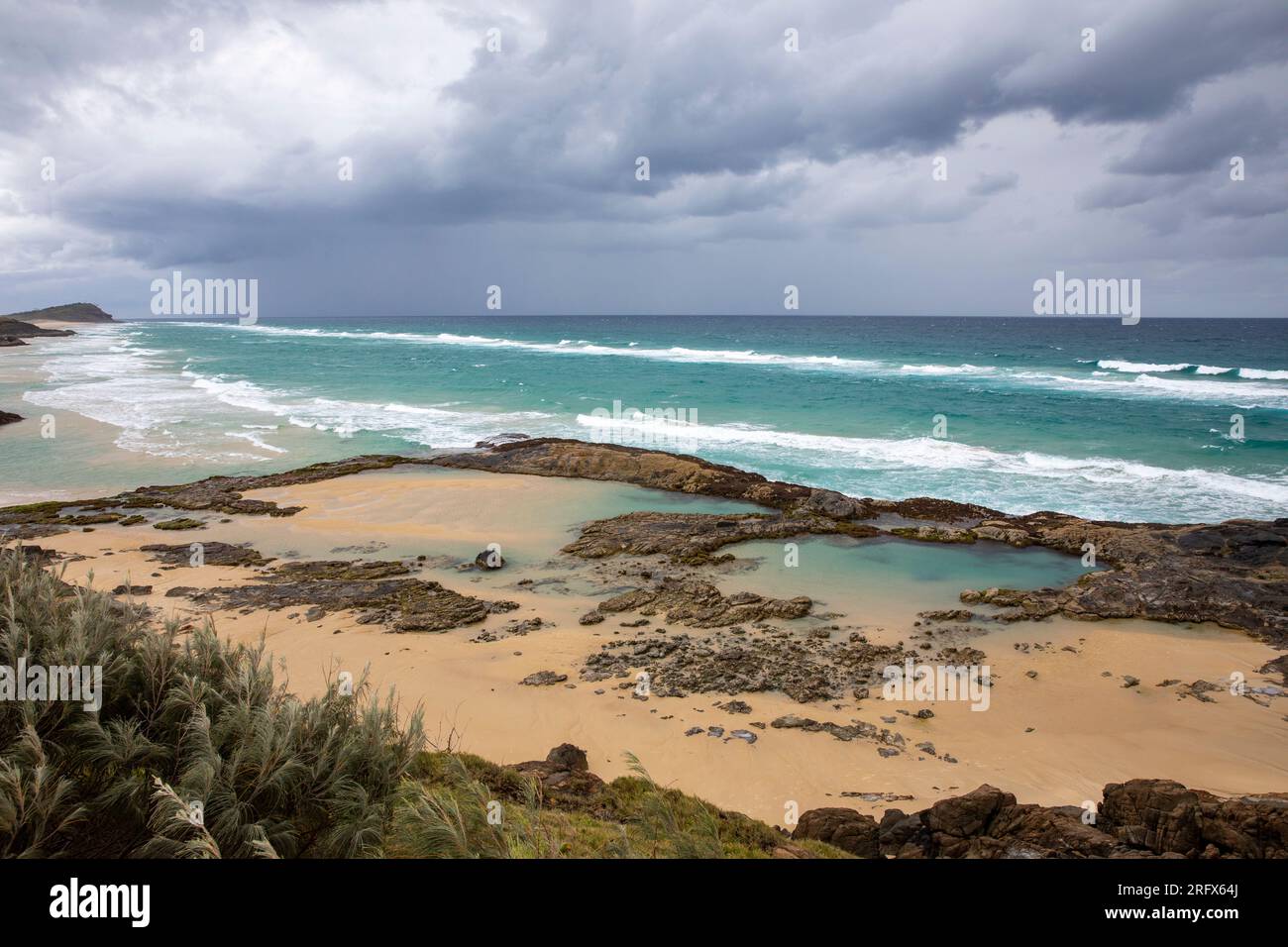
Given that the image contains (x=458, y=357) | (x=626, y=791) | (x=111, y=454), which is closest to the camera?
(x=626, y=791)

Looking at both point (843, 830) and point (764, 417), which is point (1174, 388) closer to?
point (764, 417)

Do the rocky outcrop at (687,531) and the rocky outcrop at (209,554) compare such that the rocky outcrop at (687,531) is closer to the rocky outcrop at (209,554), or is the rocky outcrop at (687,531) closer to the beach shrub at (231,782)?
the rocky outcrop at (209,554)

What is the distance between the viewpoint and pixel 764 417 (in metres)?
38.6

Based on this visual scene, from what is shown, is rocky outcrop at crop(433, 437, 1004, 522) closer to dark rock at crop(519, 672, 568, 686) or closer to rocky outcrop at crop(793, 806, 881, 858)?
dark rock at crop(519, 672, 568, 686)

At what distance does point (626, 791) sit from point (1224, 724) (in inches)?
343

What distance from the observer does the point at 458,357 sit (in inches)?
3059

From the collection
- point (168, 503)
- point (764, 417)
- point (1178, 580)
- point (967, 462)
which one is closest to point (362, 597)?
point (168, 503)

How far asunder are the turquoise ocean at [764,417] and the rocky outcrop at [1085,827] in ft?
52.9

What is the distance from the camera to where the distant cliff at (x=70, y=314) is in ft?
Answer: 564

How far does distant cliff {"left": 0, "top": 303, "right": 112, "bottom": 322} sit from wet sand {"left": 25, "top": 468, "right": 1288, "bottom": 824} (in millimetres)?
208732

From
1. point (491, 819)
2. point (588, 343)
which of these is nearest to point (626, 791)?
point (491, 819)

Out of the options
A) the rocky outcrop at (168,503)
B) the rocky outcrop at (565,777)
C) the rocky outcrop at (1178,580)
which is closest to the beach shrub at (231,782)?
the rocky outcrop at (565,777)

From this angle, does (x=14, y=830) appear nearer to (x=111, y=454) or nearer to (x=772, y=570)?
(x=772, y=570)
